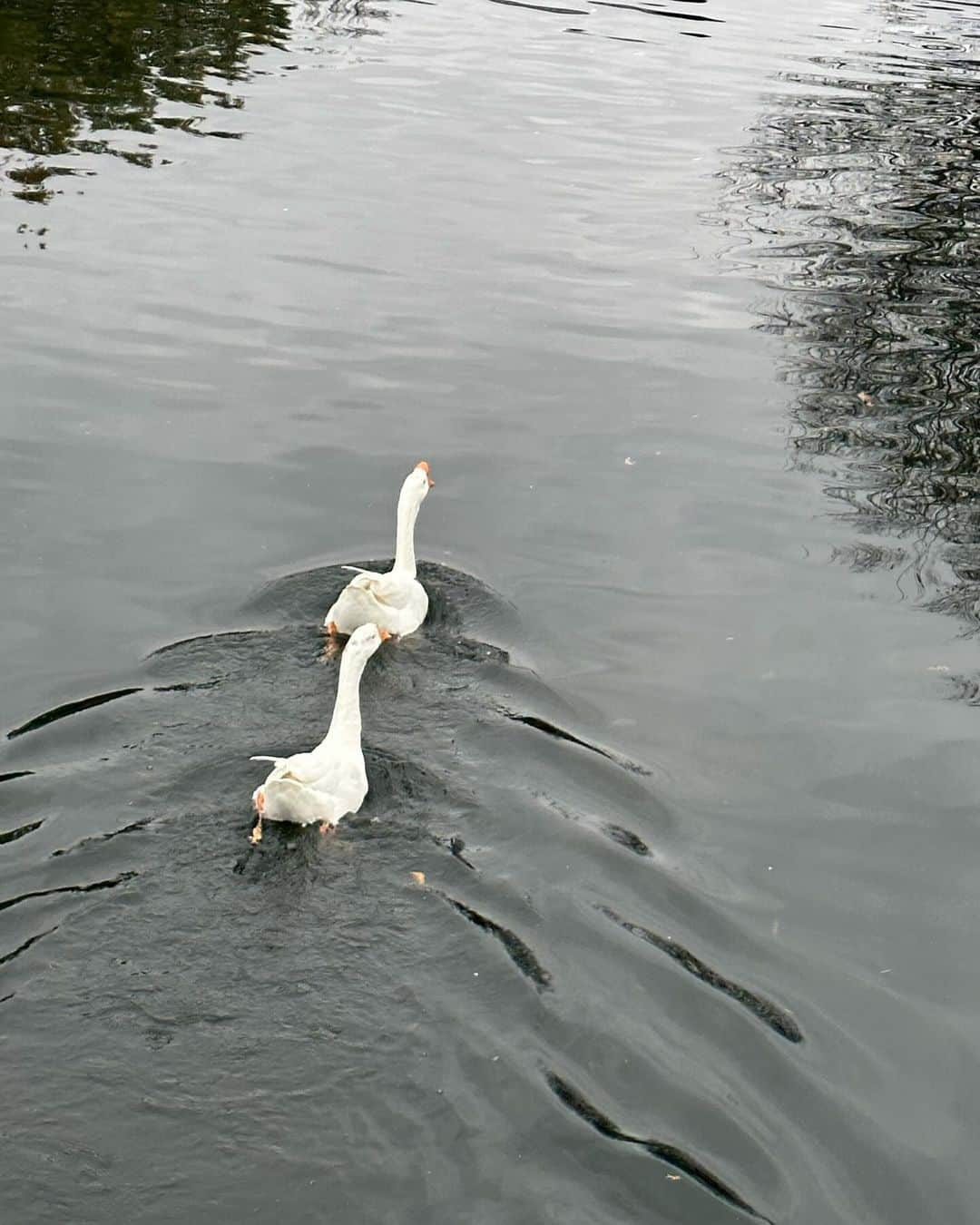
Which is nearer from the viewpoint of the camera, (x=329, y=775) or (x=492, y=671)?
(x=329, y=775)

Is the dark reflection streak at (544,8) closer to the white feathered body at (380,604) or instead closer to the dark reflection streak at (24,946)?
the white feathered body at (380,604)

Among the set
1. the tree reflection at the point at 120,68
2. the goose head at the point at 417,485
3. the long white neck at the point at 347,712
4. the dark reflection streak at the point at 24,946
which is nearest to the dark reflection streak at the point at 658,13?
the tree reflection at the point at 120,68

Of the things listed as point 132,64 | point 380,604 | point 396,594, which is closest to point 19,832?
point 380,604

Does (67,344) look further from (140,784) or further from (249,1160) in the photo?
(249,1160)

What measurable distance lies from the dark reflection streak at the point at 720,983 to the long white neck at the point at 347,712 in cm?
171

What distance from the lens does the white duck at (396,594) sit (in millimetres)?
10367

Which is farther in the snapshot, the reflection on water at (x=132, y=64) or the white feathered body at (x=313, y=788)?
the reflection on water at (x=132, y=64)

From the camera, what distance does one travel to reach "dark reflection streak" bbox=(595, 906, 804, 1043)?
7676 millimetres

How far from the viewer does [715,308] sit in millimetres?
16328

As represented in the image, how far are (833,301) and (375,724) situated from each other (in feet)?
28.6

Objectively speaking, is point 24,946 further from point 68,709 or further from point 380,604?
point 380,604

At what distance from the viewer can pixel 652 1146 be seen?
6867mm

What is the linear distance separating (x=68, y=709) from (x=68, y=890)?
1.91m

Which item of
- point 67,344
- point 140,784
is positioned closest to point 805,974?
point 140,784
